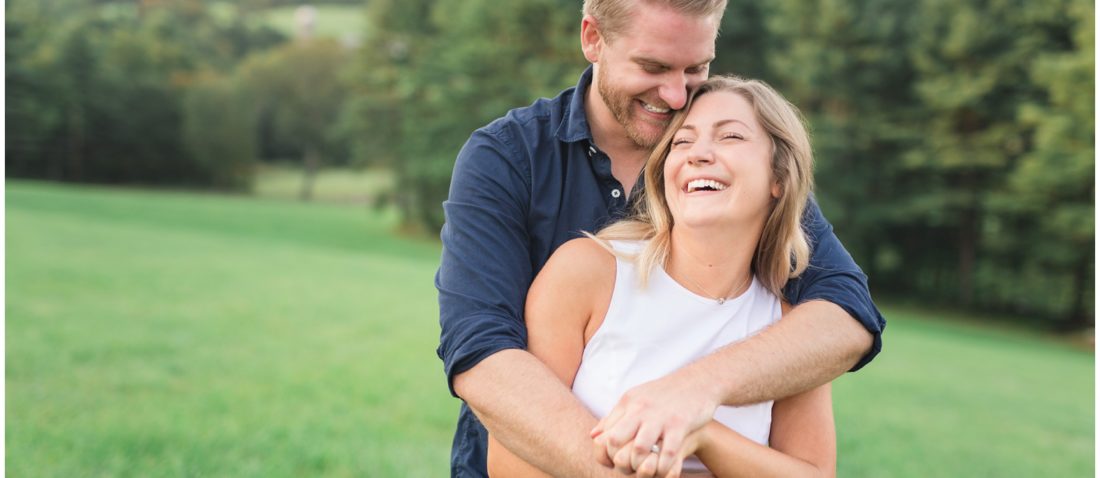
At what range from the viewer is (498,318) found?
7.17 ft

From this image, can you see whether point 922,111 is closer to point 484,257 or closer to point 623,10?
point 623,10

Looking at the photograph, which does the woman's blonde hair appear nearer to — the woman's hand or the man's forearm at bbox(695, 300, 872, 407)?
the man's forearm at bbox(695, 300, 872, 407)

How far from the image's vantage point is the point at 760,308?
2.40 metres

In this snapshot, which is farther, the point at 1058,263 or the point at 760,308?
the point at 1058,263

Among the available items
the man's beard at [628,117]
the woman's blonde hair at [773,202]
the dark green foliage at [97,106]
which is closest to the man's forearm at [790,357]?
the woman's blonde hair at [773,202]

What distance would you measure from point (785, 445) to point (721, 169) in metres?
0.65

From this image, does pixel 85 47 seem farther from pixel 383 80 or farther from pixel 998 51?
pixel 998 51

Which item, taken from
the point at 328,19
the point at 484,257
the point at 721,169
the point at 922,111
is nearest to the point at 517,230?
the point at 484,257

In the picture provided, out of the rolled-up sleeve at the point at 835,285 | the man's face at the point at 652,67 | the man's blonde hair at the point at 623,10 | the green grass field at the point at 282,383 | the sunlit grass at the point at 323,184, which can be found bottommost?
the sunlit grass at the point at 323,184

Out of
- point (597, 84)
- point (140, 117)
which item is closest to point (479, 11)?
point (140, 117)

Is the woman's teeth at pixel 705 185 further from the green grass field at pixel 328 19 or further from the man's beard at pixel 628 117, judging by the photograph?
the green grass field at pixel 328 19

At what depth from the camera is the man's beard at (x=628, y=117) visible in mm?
2648

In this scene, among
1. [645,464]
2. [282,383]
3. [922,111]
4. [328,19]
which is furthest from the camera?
[328,19]

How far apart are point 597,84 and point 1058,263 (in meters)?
27.4
